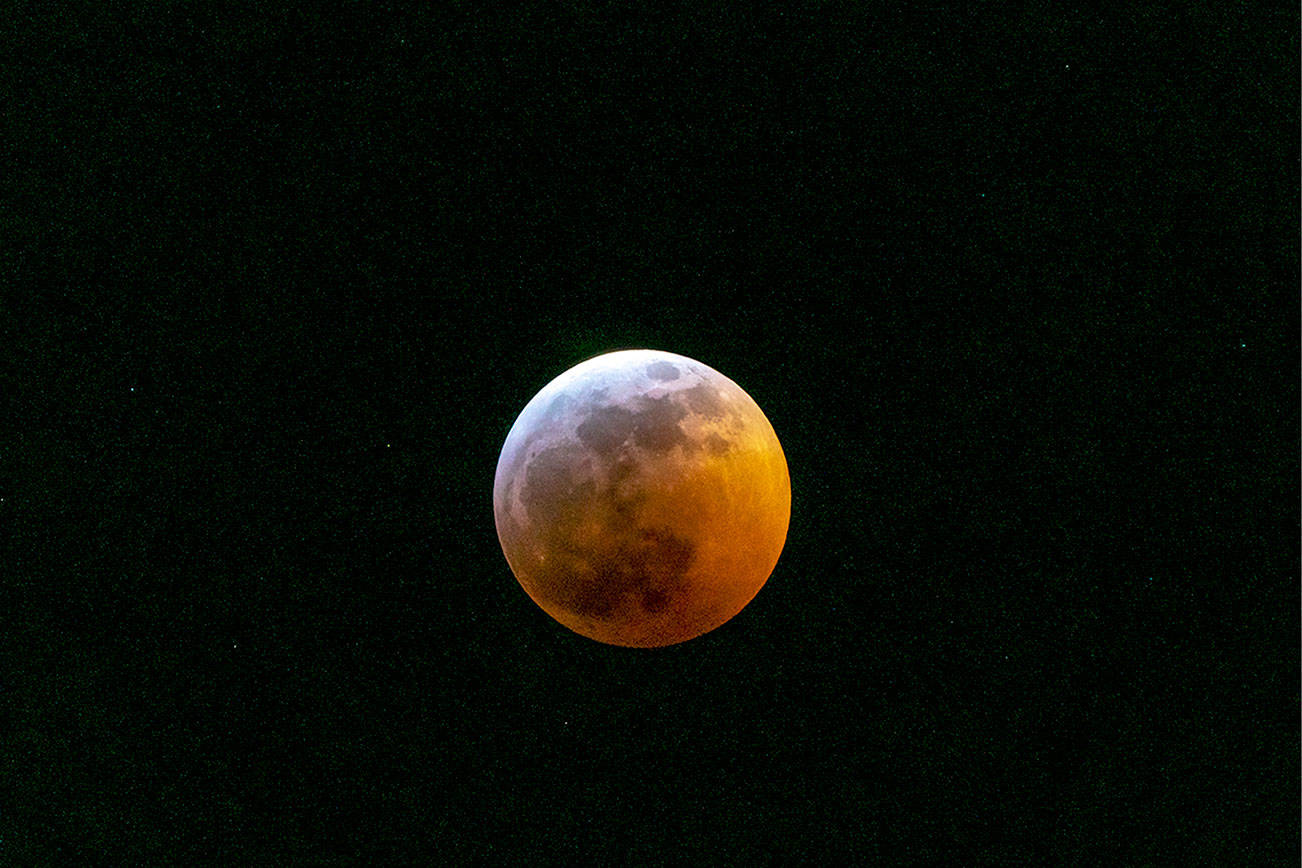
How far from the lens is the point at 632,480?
393cm

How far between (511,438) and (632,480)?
808 mm

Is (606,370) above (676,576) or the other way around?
above

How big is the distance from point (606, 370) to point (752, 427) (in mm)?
730

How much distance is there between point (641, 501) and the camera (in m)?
3.91

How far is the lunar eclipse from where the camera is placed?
3.94 m

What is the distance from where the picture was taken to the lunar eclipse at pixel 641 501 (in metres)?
3.94

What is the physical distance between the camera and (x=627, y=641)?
4.34 meters

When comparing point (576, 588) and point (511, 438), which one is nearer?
point (576, 588)

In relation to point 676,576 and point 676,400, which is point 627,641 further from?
point 676,400

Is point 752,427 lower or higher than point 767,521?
higher

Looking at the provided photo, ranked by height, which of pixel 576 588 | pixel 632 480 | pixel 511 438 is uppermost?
pixel 511 438

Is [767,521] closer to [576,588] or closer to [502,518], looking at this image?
[576,588]

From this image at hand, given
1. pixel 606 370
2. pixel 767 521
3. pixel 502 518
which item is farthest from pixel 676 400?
pixel 502 518

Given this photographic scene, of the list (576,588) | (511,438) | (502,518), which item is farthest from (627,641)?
(511,438)
